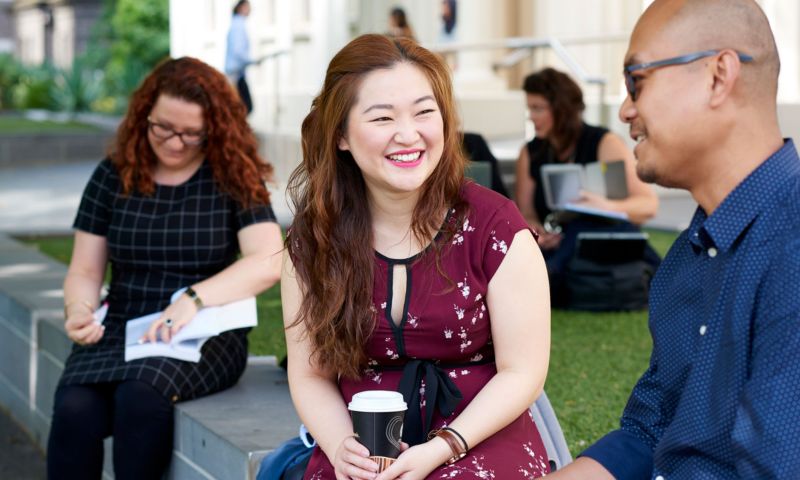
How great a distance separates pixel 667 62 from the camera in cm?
193

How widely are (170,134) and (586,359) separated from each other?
2.32 metres

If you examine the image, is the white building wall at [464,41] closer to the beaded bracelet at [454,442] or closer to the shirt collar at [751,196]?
the beaded bracelet at [454,442]

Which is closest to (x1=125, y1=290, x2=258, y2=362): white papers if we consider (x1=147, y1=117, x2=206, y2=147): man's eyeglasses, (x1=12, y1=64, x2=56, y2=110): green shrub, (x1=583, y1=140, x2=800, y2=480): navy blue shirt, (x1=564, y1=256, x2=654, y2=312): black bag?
(x1=147, y1=117, x2=206, y2=147): man's eyeglasses

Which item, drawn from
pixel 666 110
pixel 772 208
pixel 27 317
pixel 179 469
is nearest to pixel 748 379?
pixel 772 208

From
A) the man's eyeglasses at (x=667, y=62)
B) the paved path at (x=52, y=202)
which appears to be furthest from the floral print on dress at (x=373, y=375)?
the paved path at (x=52, y=202)

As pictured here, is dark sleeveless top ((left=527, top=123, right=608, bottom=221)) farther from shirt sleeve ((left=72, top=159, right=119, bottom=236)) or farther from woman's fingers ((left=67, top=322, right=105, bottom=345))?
woman's fingers ((left=67, top=322, right=105, bottom=345))

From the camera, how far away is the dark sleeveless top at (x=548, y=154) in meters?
6.86

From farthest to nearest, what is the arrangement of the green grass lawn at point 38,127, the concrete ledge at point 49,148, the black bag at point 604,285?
the green grass lawn at point 38,127
the concrete ledge at point 49,148
the black bag at point 604,285

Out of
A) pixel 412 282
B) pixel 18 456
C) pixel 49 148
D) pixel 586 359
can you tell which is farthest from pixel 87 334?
pixel 49 148

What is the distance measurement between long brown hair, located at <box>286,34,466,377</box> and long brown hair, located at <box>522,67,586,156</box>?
389cm

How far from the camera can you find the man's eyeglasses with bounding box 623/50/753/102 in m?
1.89

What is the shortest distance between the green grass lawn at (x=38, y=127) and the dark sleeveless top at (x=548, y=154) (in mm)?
13103

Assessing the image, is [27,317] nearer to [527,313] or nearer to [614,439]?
[527,313]

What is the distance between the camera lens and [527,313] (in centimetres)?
281
